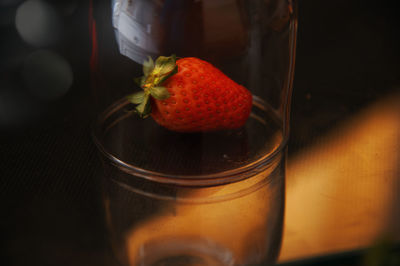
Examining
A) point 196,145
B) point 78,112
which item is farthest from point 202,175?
point 78,112

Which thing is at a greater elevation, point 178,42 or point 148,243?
point 178,42

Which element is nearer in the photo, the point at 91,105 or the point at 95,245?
the point at 95,245

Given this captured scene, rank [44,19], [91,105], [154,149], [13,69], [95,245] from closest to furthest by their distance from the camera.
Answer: [95,245] → [154,149] → [91,105] → [13,69] → [44,19]

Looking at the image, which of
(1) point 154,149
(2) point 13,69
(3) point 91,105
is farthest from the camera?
(2) point 13,69

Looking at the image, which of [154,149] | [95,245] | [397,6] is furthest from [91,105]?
[397,6]

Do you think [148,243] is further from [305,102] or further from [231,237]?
[305,102]

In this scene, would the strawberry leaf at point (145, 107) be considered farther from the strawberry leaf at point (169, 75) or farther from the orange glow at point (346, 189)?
the orange glow at point (346, 189)

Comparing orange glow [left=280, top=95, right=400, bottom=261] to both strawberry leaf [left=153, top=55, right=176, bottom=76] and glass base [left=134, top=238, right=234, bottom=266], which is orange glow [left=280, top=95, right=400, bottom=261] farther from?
strawberry leaf [left=153, top=55, right=176, bottom=76]
